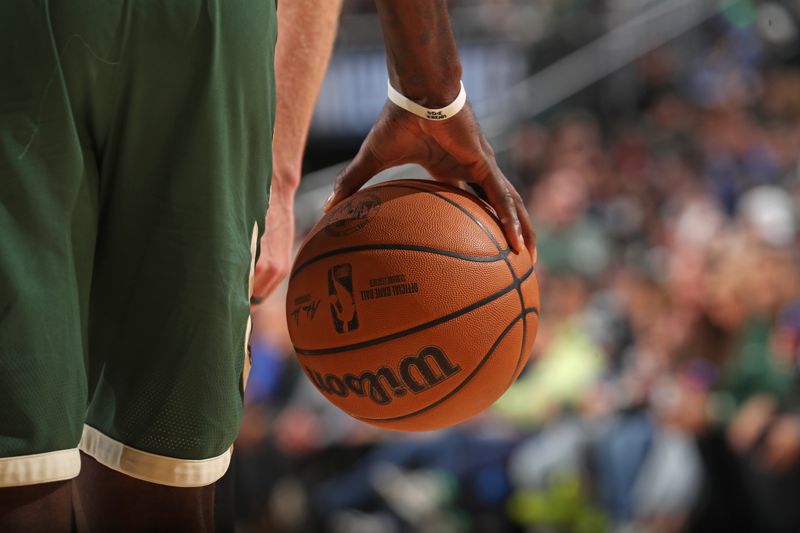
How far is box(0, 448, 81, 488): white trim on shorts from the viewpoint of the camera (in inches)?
45.8

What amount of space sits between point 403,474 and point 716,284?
68.3 inches

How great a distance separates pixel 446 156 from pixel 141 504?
0.87m

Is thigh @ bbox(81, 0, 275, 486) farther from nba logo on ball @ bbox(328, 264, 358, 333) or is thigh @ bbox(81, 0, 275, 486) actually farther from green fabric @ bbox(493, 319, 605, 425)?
green fabric @ bbox(493, 319, 605, 425)

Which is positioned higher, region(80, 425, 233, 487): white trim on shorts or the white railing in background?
region(80, 425, 233, 487): white trim on shorts

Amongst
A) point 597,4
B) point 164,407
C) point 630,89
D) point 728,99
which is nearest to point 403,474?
point 164,407

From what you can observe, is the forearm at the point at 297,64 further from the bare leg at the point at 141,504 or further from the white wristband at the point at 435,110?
the bare leg at the point at 141,504

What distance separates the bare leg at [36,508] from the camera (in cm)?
118

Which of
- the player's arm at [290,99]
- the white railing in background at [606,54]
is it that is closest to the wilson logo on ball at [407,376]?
the player's arm at [290,99]

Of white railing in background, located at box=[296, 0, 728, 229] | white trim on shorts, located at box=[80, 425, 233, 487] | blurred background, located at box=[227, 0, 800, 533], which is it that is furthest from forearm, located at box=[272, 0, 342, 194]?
white railing in background, located at box=[296, 0, 728, 229]

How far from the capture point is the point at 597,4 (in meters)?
9.30

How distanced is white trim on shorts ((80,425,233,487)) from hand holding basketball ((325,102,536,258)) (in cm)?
73

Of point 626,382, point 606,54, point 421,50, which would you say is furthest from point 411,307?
point 606,54

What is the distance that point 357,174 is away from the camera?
Result: 6.45 feet

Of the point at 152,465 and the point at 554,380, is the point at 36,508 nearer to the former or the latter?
the point at 152,465
